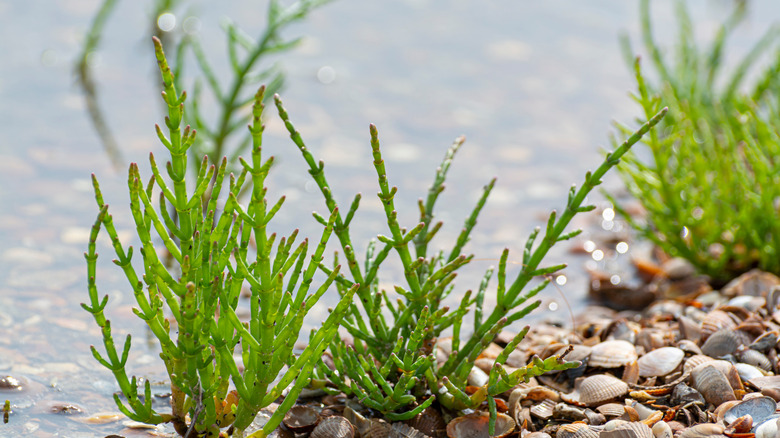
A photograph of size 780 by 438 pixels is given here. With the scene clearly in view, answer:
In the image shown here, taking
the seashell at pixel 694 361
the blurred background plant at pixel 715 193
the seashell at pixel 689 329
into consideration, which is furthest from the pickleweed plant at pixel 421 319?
the blurred background plant at pixel 715 193

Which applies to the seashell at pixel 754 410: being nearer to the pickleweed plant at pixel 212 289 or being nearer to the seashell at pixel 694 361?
the seashell at pixel 694 361

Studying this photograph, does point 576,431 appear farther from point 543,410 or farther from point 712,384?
point 712,384

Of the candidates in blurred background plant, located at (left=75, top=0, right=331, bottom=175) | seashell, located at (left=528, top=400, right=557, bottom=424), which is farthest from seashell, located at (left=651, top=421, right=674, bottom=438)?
blurred background plant, located at (left=75, top=0, right=331, bottom=175)

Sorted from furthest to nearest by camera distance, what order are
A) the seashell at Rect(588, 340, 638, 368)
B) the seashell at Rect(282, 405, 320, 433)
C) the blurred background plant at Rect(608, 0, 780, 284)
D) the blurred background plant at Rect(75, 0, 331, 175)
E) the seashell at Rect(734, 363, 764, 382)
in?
the blurred background plant at Rect(75, 0, 331, 175) < the blurred background plant at Rect(608, 0, 780, 284) < the seashell at Rect(588, 340, 638, 368) < the seashell at Rect(734, 363, 764, 382) < the seashell at Rect(282, 405, 320, 433)

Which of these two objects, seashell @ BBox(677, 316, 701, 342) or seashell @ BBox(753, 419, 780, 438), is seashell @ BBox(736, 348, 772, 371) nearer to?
seashell @ BBox(677, 316, 701, 342)

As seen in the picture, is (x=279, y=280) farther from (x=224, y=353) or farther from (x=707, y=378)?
(x=707, y=378)

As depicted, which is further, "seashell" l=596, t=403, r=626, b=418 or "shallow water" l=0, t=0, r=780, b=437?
"shallow water" l=0, t=0, r=780, b=437
